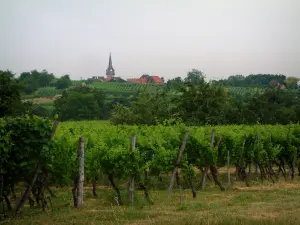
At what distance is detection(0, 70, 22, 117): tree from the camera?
2928cm

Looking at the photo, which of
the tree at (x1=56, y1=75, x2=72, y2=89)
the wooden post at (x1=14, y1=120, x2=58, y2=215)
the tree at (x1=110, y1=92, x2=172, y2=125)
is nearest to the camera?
the wooden post at (x1=14, y1=120, x2=58, y2=215)

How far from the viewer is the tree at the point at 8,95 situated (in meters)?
29.3

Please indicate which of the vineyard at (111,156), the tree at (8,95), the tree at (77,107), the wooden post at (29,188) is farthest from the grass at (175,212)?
the tree at (77,107)

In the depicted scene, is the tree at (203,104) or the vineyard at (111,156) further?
the tree at (203,104)

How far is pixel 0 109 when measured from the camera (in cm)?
2936

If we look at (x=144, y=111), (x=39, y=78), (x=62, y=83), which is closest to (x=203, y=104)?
(x=144, y=111)

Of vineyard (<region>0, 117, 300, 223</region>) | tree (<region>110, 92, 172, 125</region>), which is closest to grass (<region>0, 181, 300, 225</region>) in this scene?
vineyard (<region>0, 117, 300, 223</region>)

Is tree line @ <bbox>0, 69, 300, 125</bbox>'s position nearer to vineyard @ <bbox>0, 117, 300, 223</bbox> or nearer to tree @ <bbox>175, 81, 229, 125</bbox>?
tree @ <bbox>175, 81, 229, 125</bbox>

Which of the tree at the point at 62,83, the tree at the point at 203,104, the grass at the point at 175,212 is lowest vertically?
the grass at the point at 175,212

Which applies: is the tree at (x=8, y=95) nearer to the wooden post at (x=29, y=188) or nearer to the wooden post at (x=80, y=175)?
the wooden post at (x=80, y=175)

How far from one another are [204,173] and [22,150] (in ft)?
24.5

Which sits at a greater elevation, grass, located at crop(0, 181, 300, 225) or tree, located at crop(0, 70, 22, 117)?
tree, located at crop(0, 70, 22, 117)

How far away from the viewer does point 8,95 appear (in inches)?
1206

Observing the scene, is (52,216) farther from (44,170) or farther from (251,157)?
(251,157)
